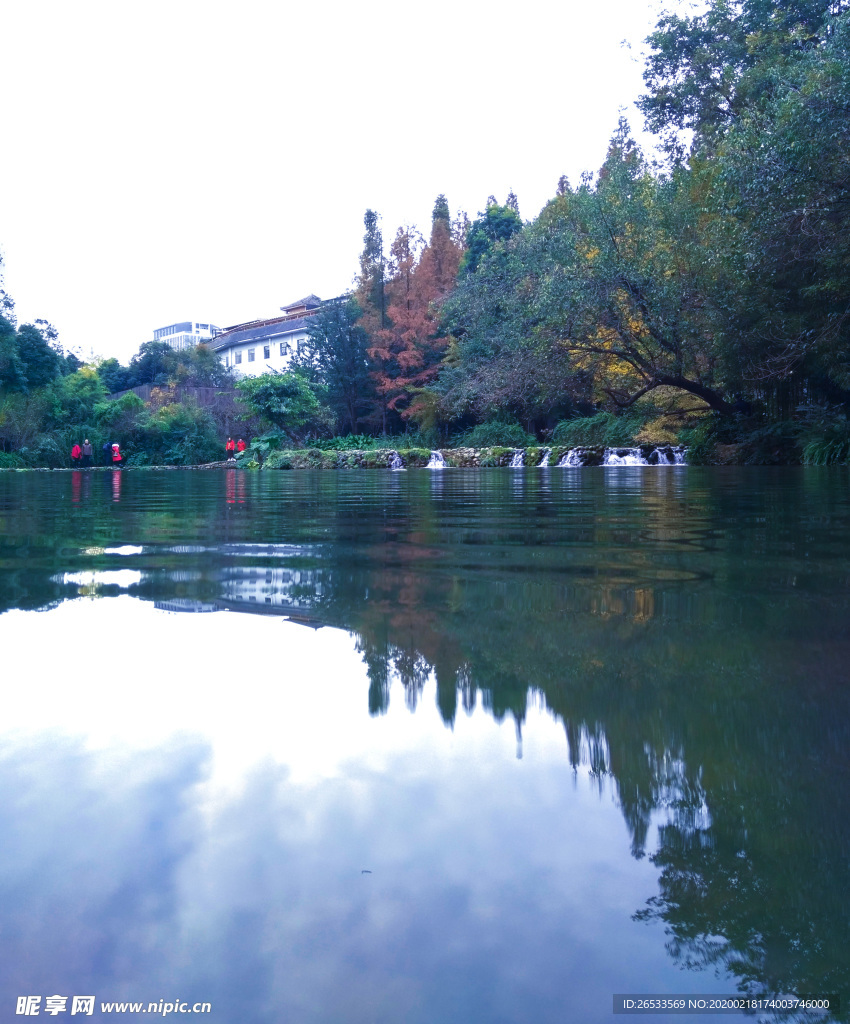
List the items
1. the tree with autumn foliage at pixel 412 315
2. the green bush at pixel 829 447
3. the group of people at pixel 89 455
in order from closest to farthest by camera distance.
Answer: the green bush at pixel 829 447
the group of people at pixel 89 455
the tree with autumn foliage at pixel 412 315

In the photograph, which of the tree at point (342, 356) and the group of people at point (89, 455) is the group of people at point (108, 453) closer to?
the group of people at point (89, 455)

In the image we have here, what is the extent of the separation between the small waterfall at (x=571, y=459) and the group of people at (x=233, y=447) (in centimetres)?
1529

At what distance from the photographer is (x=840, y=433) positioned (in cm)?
1419

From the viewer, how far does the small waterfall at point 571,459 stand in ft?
70.5

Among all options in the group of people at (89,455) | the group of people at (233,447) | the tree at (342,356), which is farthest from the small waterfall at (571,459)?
the group of people at (89,455)

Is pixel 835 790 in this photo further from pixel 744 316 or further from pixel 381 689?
pixel 744 316

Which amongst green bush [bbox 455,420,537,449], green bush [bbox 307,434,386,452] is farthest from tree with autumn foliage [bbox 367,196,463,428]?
green bush [bbox 455,420,537,449]

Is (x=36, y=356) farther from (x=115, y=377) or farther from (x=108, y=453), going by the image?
(x=115, y=377)

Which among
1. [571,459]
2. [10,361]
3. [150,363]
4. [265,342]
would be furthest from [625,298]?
[150,363]

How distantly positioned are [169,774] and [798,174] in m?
11.5

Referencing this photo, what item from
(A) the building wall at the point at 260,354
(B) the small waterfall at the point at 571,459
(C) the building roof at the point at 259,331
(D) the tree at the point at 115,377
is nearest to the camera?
(B) the small waterfall at the point at 571,459

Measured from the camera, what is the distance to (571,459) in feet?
71.4

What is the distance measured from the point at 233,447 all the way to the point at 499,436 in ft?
35.1

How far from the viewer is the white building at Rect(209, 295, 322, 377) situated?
51719mm
